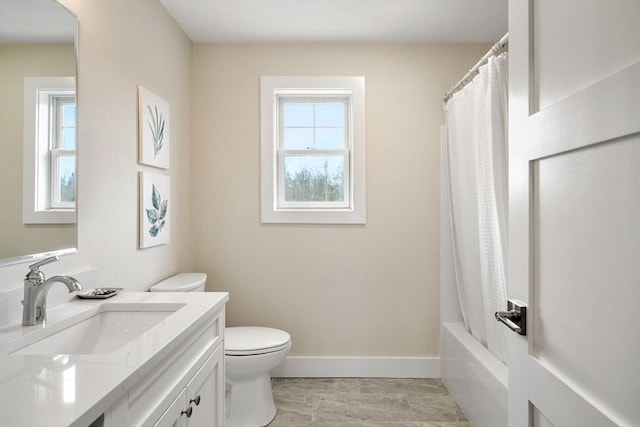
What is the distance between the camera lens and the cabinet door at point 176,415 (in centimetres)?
100

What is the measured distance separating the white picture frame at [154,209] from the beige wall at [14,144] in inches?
27.5

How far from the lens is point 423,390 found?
254 cm

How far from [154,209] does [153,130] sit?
1.42 ft

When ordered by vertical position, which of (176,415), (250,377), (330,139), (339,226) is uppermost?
(330,139)

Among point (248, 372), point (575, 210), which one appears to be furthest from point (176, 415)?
point (575, 210)

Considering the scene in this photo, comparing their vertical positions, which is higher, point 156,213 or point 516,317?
point 156,213

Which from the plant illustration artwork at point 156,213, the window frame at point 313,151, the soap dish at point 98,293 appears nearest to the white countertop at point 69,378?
the soap dish at point 98,293

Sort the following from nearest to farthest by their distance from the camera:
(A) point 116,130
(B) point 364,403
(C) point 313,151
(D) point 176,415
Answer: (D) point 176,415, (A) point 116,130, (B) point 364,403, (C) point 313,151

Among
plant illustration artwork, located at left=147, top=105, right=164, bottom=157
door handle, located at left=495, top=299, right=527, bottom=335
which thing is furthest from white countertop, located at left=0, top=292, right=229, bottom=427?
plant illustration artwork, located at left=147, top=105, right=164, bottom=157

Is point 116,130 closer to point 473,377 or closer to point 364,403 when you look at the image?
point 364,403

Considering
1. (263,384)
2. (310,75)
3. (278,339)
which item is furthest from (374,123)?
(263,384)

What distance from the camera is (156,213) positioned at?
2.12m

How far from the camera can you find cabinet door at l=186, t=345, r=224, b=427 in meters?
1.24

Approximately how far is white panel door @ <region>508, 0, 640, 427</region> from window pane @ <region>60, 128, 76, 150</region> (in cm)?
147
